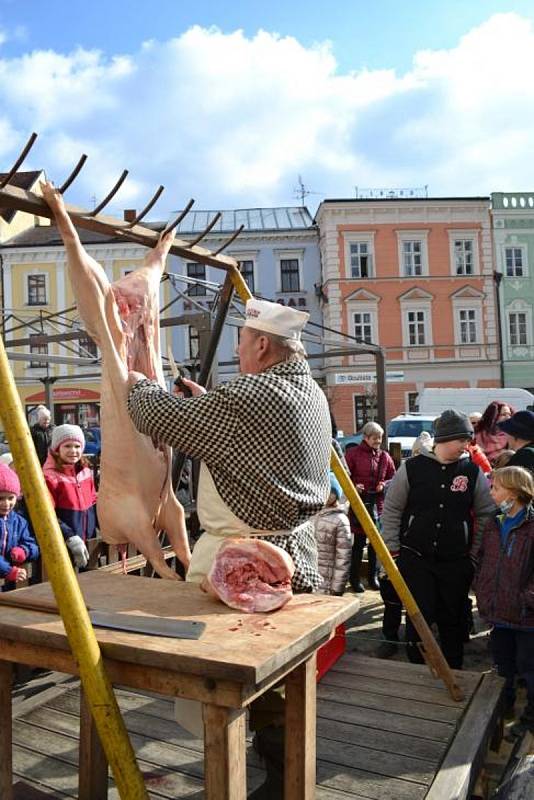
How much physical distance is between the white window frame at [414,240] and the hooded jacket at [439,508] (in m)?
24.0

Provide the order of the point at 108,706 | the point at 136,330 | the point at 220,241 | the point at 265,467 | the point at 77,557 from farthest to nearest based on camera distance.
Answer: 1. the point at 220,241
2. the point at 77,557
3. the point at 136,330
4. the point at 265,467
5. the point at 108,706

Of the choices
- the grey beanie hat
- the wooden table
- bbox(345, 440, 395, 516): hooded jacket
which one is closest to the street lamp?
bbox(345, 440, 395, 516): hooded jacket

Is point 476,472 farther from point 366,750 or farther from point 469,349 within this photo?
point 469,349

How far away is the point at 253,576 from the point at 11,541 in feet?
8.57

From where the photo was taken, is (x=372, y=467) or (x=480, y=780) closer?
(x=480, y=780)

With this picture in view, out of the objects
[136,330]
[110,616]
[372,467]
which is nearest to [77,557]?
[136,330]

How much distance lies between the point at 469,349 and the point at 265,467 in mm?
26712

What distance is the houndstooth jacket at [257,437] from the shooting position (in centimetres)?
189

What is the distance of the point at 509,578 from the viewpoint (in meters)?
3.72

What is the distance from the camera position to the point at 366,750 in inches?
111

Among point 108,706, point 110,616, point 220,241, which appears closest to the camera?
point 108,706

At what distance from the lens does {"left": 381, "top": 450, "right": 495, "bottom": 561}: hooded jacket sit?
420 centimetres

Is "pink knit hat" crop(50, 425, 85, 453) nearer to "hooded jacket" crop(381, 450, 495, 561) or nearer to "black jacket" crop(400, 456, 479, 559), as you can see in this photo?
"hooded jacket" crop(381, 450, 495, 561)

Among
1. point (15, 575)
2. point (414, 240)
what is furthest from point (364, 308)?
point (15, 575)
